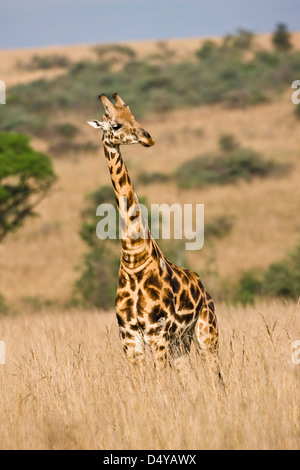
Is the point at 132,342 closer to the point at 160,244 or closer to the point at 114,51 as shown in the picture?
the point at 160,244

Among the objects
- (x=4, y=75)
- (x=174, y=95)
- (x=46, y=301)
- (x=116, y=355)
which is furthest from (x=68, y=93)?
(x=116, y=355)

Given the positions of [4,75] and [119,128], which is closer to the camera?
[119,128]

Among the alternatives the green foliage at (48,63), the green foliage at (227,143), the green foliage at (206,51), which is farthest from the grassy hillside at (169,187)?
the green foliage at (48,63)

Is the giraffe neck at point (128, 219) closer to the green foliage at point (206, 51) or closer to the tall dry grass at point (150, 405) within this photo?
the tall dry grass at point (150, 405)

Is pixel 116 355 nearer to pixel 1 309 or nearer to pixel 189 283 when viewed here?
pixel 189 283

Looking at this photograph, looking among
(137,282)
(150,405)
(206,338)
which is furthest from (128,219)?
(150,405)

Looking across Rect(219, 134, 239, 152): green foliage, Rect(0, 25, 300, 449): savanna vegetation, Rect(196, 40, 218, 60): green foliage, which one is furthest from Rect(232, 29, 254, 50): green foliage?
Rect(219, 134, 239, 152): green foliage

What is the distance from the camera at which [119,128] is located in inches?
210

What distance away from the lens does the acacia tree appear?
1886 centimetres

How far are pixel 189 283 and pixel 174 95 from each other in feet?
151

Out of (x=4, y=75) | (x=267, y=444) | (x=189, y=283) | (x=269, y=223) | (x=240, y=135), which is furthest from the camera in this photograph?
(x=4, y=75)

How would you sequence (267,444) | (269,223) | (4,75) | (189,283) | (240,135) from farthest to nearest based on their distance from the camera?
(4,75) < (240,135) < (269,223) < (189,283) < (267,444)

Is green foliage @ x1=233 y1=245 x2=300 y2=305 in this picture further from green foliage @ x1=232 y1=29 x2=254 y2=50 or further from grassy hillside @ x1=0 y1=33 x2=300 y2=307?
green foliage @ x1=232 y1=29 x2=254 y2=50

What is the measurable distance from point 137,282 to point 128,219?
506mm
